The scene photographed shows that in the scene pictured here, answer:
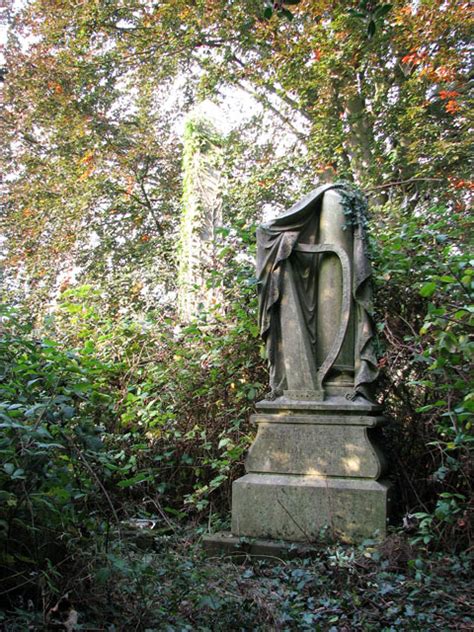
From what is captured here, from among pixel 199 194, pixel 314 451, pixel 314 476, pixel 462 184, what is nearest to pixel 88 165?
pixel 199 194

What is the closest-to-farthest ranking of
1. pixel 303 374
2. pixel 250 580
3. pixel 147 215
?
pixel 250 580, pixel 303 374, pixel 147 215

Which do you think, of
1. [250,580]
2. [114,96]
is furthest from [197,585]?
[114,96]

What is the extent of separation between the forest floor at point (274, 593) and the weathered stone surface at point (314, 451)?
0.53 metres

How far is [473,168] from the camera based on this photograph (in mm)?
10492

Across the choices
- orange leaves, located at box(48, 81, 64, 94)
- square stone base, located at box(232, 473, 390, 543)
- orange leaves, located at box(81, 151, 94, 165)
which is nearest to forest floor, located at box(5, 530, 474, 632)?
square stone base, located at box(232, 473, 390, 543)

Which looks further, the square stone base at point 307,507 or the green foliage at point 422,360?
the green foliage at point 422,360

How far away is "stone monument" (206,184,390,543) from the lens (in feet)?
13.7

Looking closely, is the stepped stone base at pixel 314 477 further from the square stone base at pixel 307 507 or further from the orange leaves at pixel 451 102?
the orange leaves at pixel 451 102

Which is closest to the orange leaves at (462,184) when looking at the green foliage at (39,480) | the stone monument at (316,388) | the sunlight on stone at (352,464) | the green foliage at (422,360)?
the green foliage at (422,360)

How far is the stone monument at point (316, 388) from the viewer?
4172mm

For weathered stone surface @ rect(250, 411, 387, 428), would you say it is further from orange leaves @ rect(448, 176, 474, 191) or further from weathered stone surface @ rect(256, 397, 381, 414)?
orange leaves @ rect(448, 176, 474, 191)

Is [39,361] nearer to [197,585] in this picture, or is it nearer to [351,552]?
[197,585]

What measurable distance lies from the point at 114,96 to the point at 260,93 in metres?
3.31

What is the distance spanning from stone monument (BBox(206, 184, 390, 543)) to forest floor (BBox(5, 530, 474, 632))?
0.34 metres
